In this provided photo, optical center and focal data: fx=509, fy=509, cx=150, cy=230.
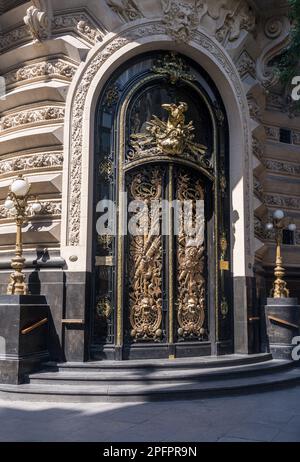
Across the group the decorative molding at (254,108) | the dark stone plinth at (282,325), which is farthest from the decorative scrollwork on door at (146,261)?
the decorative molding at (254,108)

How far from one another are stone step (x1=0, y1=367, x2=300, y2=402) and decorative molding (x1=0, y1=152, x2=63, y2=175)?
4638 mm

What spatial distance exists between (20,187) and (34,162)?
1.22m

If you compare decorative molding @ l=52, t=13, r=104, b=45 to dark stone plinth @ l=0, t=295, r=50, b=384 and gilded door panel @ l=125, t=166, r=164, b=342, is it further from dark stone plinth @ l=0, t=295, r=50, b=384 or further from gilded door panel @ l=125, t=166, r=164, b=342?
dark stone plinth @ l=0, t=295, r=50, b=384

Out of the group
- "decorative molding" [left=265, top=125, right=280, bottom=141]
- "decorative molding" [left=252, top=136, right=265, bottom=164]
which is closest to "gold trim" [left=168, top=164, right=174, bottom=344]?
"decorative molding" [left=252, top=136, right=265, bottom=164]

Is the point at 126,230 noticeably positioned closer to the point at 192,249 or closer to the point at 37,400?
the point at 192,249

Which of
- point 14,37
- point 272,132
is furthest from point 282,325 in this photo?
point 14,37

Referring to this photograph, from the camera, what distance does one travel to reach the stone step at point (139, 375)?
30.5 feet

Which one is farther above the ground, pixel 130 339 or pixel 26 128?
pixel 26 128

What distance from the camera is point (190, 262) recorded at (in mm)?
11867

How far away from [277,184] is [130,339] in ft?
21.6

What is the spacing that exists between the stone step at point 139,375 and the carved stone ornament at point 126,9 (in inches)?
308

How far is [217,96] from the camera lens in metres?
12.9

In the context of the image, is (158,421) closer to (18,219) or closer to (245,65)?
(18,219)
